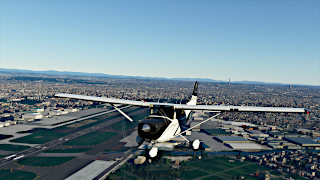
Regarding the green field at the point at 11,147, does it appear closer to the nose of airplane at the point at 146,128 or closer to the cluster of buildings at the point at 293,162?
the nose of airplane at the point at 146,128

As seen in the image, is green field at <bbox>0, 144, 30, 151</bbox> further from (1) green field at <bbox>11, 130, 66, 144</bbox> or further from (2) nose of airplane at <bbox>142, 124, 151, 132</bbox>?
(2) nose of airplane at <bbox>142, 124, 151, 132</bbox>

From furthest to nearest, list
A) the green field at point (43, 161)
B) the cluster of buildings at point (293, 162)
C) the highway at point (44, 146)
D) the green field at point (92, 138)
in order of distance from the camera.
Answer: the green field at point (92, 138)
the cluster of buildings at point (293, 162)
the highway at point (44, 146)
the green field at point (43, 161)

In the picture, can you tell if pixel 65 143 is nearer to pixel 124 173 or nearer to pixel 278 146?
pixel 124 173

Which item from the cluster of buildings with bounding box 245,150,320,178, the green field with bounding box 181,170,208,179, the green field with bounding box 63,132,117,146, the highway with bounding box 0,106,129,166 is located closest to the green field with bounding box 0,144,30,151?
the highway with bounding box 0,106,129,166

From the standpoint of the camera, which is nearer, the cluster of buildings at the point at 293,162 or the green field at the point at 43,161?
the green field at the point at 43,161

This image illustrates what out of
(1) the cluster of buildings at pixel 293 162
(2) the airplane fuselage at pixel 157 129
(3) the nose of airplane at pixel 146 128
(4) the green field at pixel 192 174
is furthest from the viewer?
(1) the cluster of buildings at pixel 293 162


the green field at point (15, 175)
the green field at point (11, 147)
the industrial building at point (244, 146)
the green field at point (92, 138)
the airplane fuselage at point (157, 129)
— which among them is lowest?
the green field at point (15, 175)

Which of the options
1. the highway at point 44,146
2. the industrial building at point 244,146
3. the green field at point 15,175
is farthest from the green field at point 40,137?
Result: the industrial building at point 244,146

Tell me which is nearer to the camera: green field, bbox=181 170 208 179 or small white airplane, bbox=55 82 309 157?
small white airplane, bbox=55 82 309 157
